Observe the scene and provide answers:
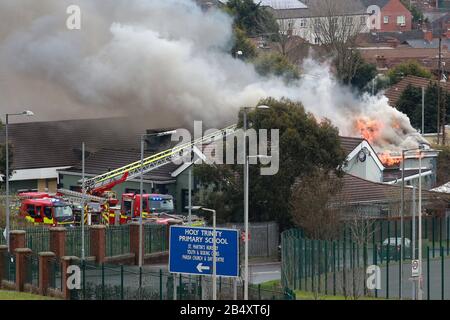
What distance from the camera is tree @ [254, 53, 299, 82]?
87062 millimetres

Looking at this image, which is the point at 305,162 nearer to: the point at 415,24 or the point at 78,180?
the point at 78,180

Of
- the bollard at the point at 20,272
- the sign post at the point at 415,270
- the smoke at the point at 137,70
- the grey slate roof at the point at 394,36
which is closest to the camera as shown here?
the sign post at the point at 415,270

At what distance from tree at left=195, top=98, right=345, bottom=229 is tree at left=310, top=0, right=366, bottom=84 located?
42790mm

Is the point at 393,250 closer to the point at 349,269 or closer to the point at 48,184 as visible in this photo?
the point at 349,269

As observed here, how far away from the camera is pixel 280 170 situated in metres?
63.4

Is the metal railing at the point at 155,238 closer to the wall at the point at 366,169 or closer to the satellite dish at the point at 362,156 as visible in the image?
the wall at the point at 366,169

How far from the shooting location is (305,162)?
210ft

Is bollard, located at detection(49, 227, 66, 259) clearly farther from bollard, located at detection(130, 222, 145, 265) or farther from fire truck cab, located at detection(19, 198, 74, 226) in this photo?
fire truck cab, located at detection(19, 198, 74, 226)

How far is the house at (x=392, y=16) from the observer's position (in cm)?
17612

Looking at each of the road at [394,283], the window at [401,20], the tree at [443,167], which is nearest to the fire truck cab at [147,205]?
the tree at [443,167]

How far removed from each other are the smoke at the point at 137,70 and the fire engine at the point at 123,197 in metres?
4.39

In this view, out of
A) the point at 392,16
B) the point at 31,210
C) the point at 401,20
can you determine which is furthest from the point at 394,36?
the point at 31,210

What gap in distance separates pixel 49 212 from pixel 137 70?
13.6 m
